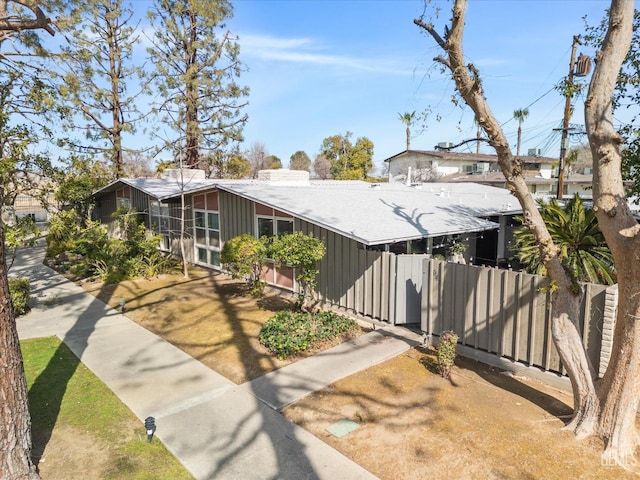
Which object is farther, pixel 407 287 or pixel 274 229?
pixel 274 229

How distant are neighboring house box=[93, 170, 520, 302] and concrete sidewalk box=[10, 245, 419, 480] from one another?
2225 millimetres

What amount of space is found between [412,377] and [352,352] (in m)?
1.32

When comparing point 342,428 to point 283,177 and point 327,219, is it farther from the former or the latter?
point 283,177

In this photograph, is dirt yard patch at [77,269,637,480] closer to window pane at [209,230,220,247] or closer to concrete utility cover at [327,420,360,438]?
concrete utility cover at [327,420,360,438]

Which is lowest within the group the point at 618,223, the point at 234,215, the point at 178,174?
the point at 234,215

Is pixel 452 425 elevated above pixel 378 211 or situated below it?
below

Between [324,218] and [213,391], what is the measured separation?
4.40 meters

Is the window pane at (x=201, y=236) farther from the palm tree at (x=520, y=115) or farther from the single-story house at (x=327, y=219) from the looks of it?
the palm tree at (x=520, y=115)

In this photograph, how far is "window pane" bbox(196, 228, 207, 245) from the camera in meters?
14.5

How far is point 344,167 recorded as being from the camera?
44.2 meters

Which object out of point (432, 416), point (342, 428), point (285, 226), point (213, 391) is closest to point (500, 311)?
point (432, 416)

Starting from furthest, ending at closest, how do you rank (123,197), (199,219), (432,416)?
1. (123,197)
2. (199,219)
3. (432,416)

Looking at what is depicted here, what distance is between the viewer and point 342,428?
509 cm

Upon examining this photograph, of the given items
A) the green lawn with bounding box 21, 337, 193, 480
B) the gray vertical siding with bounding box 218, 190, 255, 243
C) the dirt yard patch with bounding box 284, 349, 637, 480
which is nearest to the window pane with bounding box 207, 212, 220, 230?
the gray vertical siding with bounding box 218, 190, 255, 243
